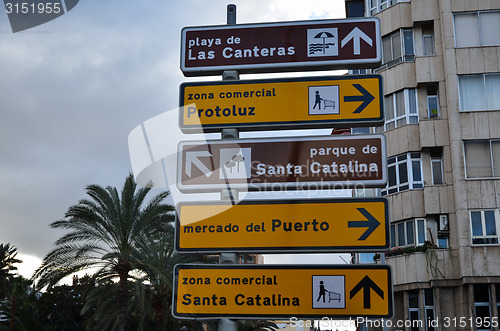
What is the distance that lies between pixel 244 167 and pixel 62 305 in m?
54.6

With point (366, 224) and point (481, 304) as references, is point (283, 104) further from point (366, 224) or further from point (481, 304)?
point (481, 304)

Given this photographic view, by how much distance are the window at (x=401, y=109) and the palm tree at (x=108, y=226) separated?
44.6 ft

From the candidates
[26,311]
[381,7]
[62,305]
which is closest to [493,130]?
[381,7]

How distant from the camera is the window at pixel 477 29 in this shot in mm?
32906

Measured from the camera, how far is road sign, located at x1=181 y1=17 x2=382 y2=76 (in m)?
7.05

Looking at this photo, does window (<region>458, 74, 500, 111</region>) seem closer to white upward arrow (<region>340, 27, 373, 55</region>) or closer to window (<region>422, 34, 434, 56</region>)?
window (<region>422, 34, 434, 56</region>)

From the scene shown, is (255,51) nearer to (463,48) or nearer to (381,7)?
(463,48)

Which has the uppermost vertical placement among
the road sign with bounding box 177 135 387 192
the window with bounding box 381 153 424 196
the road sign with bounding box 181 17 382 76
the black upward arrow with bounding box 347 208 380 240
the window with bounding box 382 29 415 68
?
the window with bounding box 382 29 415 68

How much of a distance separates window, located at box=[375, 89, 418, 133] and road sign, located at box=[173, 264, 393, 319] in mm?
28395

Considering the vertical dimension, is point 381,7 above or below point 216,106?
above

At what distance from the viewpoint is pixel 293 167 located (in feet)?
21.3

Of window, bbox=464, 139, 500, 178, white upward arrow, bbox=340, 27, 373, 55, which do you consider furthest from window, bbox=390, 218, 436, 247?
white upward arrow, bbox=340, 27, 373, 55

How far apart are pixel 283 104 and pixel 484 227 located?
26096mm

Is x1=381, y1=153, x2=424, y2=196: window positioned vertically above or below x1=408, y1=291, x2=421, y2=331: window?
above
